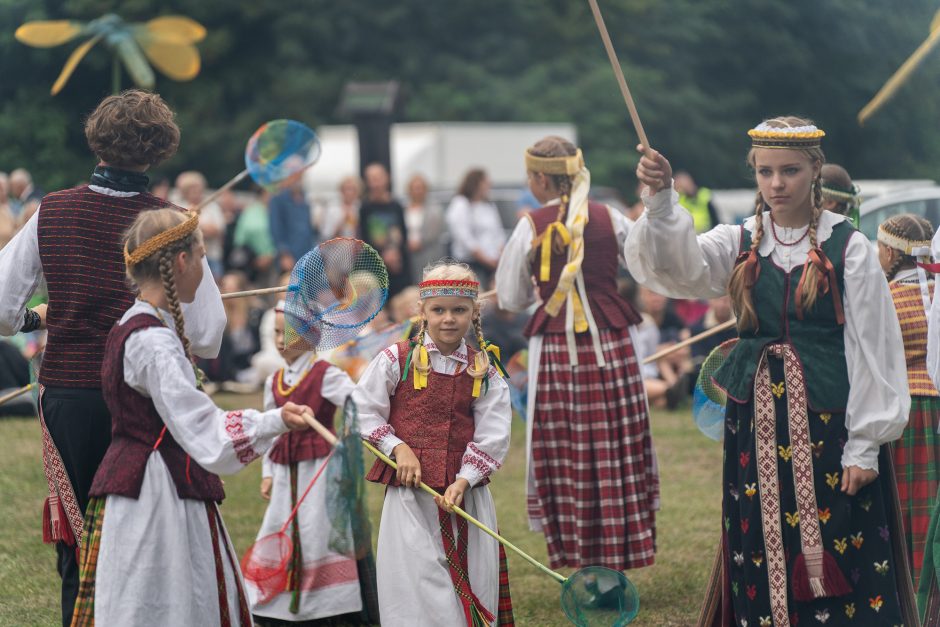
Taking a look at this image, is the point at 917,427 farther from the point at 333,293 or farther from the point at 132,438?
the point at 132,438

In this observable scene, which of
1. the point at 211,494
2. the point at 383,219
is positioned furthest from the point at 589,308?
the point at 383,219

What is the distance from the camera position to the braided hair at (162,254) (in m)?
4.32

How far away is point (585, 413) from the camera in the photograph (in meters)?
6.90

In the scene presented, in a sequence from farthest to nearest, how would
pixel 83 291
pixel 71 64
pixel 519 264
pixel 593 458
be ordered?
1. pixel 71 64
2. pixel 519 264
3. pixel 593 458
4. pixel 83 291

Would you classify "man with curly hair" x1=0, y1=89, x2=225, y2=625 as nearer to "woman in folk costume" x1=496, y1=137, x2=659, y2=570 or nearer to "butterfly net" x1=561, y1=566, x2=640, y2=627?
"butterfly net" x1=561, y1=566, x2=640, y2=627

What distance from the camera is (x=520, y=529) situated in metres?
8.06

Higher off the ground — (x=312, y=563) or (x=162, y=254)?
(x=162, y=254)

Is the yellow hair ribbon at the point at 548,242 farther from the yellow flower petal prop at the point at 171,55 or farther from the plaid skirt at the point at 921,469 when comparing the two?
the yellow flower petal prop at the point at 171,55

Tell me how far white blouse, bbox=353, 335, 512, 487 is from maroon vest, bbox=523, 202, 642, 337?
68.0 inches

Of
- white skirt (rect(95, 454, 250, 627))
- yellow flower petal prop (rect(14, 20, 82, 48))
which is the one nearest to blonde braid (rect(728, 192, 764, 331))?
white skirt (rect(95, 454, 250, 627))

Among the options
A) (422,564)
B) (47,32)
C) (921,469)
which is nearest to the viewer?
(422,564)

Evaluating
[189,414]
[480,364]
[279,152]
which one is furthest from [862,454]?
[279,152]

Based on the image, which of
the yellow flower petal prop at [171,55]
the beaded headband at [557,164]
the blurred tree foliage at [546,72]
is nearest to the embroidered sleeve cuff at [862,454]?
the beaded headband at [557,164]

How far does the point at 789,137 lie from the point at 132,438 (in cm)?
224
